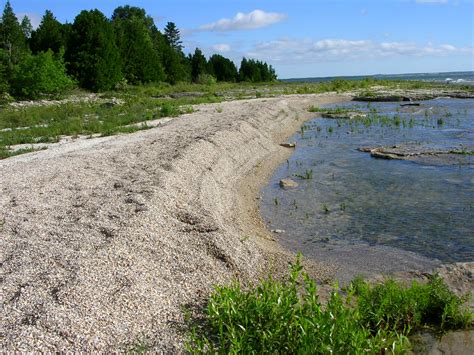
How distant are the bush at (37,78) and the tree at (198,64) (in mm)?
38019

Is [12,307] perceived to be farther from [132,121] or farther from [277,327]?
[132,121]

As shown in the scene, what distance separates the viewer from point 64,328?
4.68m

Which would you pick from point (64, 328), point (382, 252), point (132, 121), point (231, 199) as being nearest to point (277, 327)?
point (64, 328)

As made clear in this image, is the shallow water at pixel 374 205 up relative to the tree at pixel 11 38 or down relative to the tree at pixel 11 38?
down

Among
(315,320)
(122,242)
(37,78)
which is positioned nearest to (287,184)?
(122,242)

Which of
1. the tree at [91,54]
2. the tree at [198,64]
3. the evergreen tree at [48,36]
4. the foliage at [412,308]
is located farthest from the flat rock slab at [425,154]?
the tree at [198,64]

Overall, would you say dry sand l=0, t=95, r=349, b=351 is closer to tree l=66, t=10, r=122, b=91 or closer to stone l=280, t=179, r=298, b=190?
stone l=280, t=179, r=298, b=190

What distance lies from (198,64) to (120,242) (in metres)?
68.8

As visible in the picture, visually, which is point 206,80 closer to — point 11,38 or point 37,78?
point 11,38

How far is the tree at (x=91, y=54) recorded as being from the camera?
1770 inches

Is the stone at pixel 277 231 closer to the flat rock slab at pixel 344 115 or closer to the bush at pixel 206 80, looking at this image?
the flat rock slab at pixel 344 115

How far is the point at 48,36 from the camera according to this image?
1900 inches

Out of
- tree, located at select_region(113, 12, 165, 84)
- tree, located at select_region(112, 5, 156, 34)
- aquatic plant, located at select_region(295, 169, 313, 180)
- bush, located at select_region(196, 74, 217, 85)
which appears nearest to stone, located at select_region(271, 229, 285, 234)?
aquatic plant, located at select_region(295, 169, 313, 180)

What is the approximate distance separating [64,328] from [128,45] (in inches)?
2111
